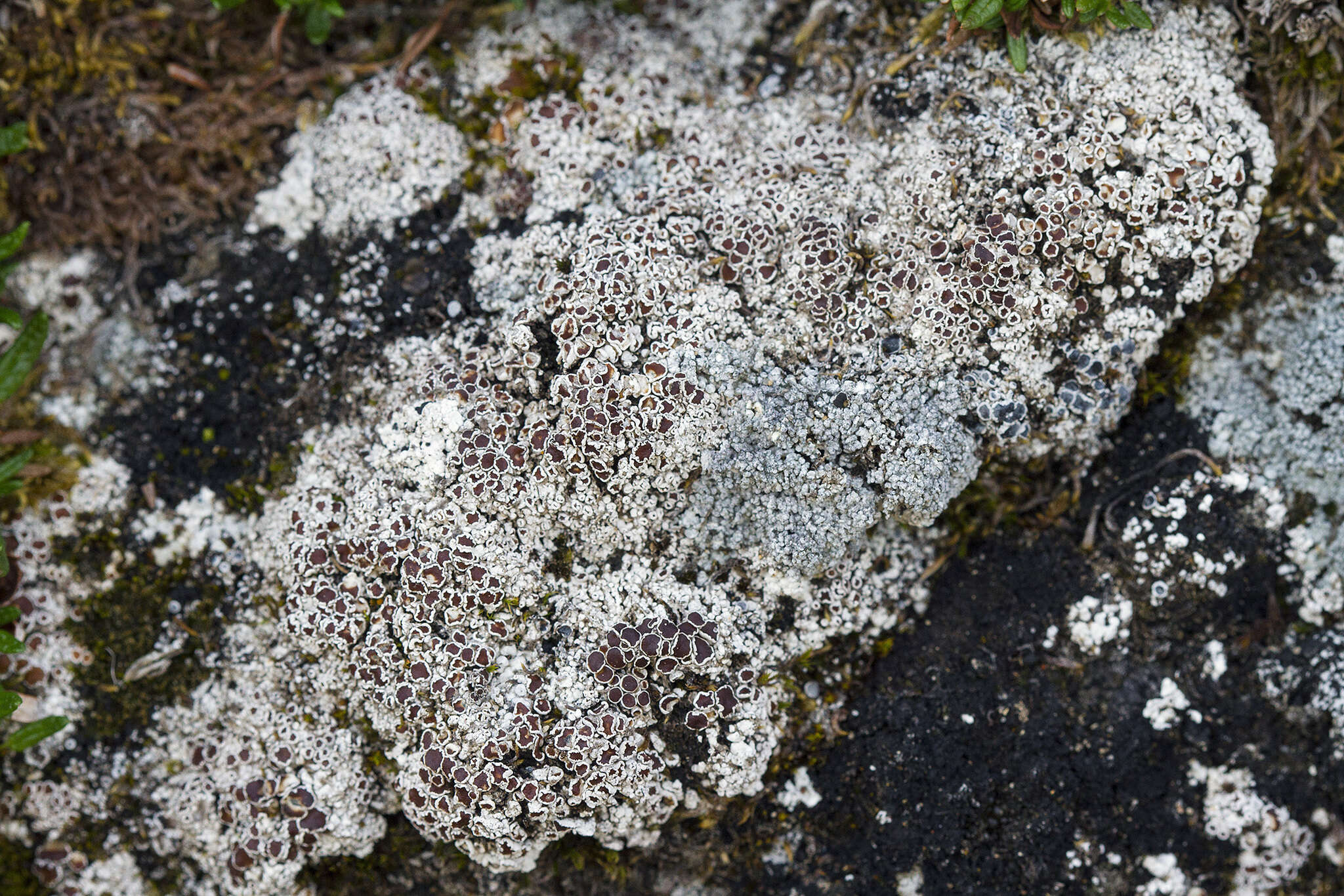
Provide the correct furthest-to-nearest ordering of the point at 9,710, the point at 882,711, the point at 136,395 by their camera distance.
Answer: the point at 136,395 → the point at 882,711 → the point at 9,710

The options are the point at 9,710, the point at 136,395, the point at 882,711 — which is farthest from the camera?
the point at 136,395

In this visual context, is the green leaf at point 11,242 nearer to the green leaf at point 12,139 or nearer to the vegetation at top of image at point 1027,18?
the green leaf at point 12,139

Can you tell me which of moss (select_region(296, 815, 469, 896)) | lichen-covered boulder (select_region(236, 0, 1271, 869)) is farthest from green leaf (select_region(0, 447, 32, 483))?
moss (select_region(296, 815, 469, 896))

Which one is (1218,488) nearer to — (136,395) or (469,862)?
(469,862)

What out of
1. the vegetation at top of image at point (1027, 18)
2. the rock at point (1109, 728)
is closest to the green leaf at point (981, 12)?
the vegetation at top of image at point (1027, 18)

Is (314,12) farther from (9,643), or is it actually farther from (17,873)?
(17,873)

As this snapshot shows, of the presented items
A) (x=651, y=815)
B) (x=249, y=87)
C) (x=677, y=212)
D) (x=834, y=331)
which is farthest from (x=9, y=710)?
(x=834, y=331)

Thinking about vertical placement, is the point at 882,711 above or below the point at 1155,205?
below

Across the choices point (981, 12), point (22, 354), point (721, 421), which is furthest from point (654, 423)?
point (22, 354)

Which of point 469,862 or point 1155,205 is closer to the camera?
point 1155,205
